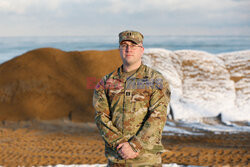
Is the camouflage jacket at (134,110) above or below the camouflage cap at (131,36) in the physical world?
below

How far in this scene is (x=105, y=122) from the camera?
232cm

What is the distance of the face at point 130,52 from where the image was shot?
2.33m

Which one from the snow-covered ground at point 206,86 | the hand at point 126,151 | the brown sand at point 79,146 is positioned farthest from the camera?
the snow-covered ground at point 206,86

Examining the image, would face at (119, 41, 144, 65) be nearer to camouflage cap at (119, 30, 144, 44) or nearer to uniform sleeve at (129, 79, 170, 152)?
camouflage cap at (119, 30, 144, 44)

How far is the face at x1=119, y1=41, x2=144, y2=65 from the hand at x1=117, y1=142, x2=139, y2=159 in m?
0.69

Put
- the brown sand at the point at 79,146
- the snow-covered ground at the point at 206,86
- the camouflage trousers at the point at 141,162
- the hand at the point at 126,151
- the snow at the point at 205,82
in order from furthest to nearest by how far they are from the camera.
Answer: the snow at the point at 205,82 < the snow-covered ground at the point at 206,86 < the brown sand at the point at 79,146 < the camouflage trousers at the point at 141,162 < the hand at the point at 126,151

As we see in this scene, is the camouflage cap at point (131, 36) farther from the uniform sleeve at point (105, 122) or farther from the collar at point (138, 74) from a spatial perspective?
the uniform sleeve at point (105, 122)

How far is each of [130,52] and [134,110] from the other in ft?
1.61

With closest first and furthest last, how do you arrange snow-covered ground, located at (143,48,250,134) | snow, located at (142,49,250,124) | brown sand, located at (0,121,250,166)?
brown sand, located at (0,121,250,166)
snow-covered ground, located at (143,48,250,134)
snow, located at (142,49,250,124)

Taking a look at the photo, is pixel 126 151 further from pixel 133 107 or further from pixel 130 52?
pixel 130 52

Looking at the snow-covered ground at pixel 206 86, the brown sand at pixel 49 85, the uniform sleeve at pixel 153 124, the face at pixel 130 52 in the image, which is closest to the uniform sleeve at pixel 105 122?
the uniform sleeve at pixel 153 124

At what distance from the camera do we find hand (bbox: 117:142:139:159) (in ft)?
7.23

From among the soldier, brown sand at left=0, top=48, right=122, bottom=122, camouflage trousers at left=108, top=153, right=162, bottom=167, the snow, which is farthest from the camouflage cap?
the snow

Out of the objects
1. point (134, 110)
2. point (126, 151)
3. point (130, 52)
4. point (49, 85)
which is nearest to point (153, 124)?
point (134, 110)
